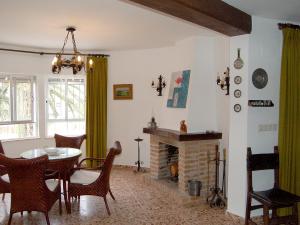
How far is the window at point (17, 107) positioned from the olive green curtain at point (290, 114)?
184 inches

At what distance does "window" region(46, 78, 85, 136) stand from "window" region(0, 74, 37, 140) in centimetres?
33

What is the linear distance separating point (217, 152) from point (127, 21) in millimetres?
2163

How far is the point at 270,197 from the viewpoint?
2.91 metres

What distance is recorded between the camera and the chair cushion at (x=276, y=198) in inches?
111

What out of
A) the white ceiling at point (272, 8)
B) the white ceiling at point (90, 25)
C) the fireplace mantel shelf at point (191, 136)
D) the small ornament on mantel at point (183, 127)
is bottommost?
the fireplace mantel shelf at point (191, 136)

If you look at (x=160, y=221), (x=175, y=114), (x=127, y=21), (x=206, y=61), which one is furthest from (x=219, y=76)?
(x=160, y=221)

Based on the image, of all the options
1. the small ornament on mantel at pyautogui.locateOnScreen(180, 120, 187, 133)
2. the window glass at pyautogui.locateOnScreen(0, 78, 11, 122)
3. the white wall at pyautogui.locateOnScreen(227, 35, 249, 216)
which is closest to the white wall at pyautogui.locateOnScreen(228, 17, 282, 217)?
the white wall at pyautogui.locateOnScreen(227, 35, 249, 216)

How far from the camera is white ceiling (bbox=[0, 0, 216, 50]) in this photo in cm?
321

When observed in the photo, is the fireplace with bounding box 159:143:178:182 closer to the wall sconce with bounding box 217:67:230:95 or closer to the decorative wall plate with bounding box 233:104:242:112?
the wall sconce with bounding box 217:67:230:95

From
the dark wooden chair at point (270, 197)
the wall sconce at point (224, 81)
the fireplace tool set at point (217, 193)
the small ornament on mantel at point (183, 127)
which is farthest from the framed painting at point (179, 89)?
the dark wooden chair at point (270, 197)

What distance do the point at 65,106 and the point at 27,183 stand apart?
3322 mm

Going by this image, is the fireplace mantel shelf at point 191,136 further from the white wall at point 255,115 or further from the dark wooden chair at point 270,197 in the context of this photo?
the dark wooden chair at point 270,197

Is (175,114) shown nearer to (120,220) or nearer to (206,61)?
(206,61)

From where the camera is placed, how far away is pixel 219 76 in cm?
427
